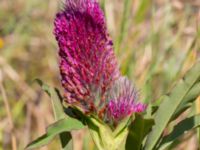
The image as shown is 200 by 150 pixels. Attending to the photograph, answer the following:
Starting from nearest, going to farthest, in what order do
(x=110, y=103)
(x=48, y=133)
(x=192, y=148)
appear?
1. (x=48, y=133)
2. (x=110, y=103)
3. (x=192, y=148)

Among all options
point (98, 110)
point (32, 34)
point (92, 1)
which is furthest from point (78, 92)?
point (32, 34)

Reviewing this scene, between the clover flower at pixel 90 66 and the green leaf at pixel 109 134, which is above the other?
the clover flower at pixel 90 66

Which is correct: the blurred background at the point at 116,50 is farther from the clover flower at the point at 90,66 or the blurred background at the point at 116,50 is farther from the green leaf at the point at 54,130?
the green leaf at the point at 54,130

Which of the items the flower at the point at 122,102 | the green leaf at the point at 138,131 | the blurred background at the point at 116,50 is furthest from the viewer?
the blurred background at the point at 116,50

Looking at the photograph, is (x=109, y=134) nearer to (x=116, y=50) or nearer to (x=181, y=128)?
(x=181, y=128)

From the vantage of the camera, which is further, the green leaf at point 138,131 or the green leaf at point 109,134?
the green leaf at point 109,134

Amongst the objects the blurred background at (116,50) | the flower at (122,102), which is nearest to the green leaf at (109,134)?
the flower at (122,102)

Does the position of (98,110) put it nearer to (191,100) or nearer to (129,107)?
(129,107)
